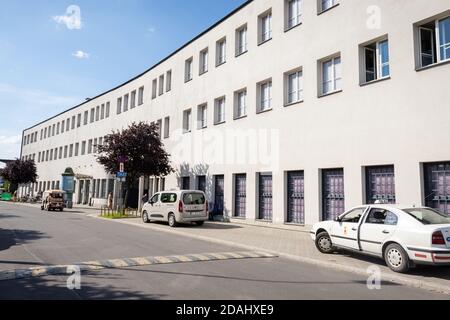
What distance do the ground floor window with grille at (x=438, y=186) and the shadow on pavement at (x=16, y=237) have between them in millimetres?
12836

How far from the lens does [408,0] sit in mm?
12953

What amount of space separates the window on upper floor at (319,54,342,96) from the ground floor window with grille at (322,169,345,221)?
336 centimetres

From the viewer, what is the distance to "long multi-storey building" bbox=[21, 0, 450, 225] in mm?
12297

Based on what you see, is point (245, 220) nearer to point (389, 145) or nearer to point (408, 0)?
point (389, 145)

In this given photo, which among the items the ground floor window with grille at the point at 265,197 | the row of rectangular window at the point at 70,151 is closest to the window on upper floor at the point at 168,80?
the row of rectangular window at the point at 70,151

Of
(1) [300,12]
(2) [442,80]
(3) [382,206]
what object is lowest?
(3) [382,206]

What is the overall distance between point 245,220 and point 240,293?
44.4 feet

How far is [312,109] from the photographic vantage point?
640 inches

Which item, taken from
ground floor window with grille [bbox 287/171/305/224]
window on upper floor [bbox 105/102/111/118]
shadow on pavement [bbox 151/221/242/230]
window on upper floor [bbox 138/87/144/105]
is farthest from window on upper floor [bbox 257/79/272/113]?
window on upper floor [bbox 105/102/111/118]

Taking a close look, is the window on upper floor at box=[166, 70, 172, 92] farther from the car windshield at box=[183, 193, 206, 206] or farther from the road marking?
the road marking

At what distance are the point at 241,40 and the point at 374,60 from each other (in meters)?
9.38

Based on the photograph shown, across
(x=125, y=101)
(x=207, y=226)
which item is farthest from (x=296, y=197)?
(x=125, y=101)
